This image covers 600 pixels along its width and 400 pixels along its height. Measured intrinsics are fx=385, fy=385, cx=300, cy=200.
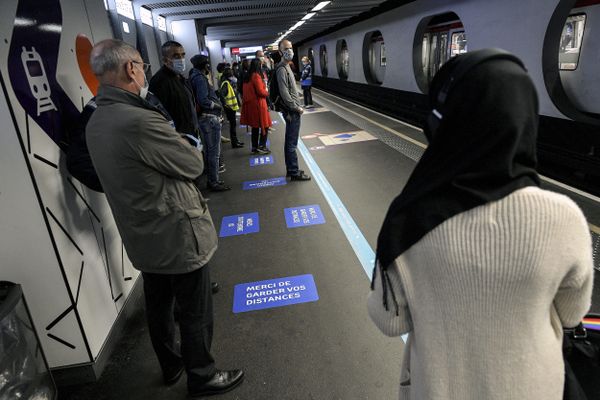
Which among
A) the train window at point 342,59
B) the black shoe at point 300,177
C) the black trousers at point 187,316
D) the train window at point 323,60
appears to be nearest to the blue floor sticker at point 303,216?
the black shoe at point 300,177

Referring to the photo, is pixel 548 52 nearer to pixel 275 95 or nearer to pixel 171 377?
pixel 275 95

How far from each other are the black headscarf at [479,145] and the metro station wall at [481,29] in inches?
240

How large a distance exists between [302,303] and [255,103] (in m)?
4.64

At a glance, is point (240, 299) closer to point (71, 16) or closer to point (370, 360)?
point (370, 360)

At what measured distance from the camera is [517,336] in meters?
0.94

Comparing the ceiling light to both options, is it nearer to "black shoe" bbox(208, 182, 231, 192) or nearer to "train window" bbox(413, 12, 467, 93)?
"train window" bbox(413, 12, 467, 93)

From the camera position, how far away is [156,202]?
1.86 metres

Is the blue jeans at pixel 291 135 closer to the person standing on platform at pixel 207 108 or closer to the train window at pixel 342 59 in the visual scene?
the person standing on platform at pixel 207 108

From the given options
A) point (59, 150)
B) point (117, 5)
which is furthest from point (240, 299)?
point (117, 5)

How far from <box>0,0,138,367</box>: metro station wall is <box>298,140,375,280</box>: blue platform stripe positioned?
2.14 m

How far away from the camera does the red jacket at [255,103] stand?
6.55 meters

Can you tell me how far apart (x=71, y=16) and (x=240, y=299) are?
7.79 feet

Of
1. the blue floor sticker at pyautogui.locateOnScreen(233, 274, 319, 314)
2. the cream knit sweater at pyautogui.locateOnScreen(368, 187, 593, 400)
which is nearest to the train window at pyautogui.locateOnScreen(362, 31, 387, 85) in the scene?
the blue floor sticker at pyautogui.locateOnScreen(233, 274, 319, 314)

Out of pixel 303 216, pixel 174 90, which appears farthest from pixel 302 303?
pixel 174 90
